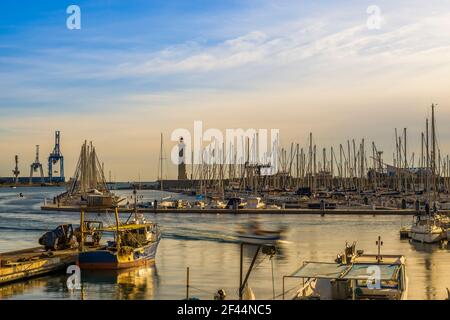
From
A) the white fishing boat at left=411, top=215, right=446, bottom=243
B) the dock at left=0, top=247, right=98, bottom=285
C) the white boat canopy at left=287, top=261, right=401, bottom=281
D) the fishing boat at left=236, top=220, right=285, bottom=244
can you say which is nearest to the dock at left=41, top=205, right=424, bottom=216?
the fishing boat at left=236, top=220, right=285, bottom=244

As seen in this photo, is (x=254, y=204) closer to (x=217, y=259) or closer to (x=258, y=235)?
(x=258, y=235)

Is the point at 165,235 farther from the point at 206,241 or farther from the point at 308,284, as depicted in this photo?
the point at 308,284

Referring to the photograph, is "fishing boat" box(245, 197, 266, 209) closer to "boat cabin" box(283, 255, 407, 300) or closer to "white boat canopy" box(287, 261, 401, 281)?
"white boat canopy" box(287, 261, 401, 281)

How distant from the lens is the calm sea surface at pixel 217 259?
23073 millimetres

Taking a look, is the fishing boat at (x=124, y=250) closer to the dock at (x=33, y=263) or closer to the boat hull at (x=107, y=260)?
the boat hull at (x=107, y=260)

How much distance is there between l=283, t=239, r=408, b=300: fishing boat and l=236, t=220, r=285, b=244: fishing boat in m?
15.7

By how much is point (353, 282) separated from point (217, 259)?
15.4m

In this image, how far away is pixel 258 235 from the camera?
132ft

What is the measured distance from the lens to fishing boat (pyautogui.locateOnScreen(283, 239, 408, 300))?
16.1 meters

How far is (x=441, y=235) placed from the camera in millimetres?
40562

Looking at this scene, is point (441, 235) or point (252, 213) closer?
point (441, 235)

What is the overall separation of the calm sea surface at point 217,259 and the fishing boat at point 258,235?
0.73 metres
